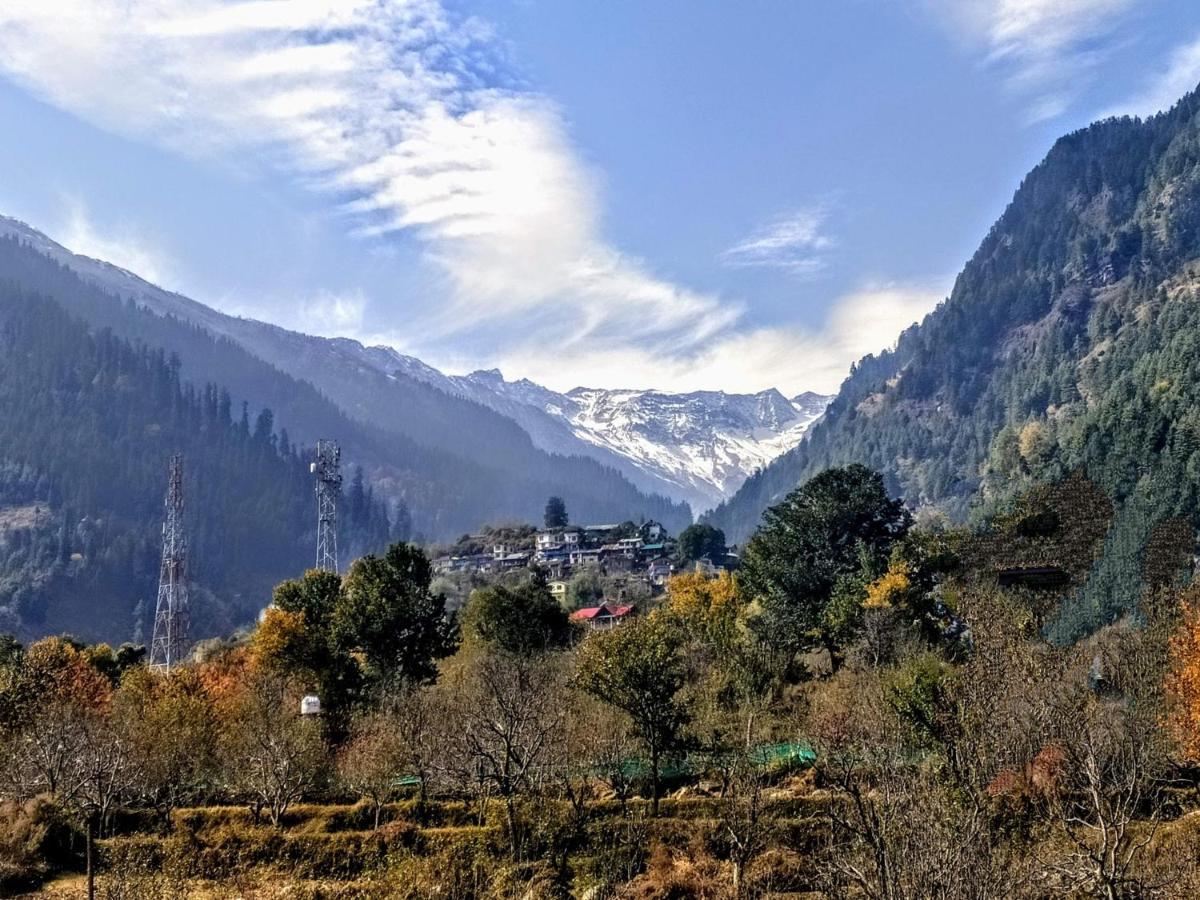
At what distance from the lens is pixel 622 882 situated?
35594 mm

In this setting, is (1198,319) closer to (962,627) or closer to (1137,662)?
(962,627)

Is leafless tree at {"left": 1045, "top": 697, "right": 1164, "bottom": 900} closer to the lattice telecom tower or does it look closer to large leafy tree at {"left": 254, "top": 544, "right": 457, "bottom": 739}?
large leafy tree at {"left": 254, "top": 544, "right": 457, "bottom": 739}

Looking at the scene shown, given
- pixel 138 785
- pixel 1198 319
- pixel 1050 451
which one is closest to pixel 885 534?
pixel 138 785

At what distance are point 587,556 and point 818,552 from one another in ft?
345

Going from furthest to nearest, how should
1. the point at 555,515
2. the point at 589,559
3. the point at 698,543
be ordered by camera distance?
the point at 555,515, the point at 589,559, the point at 698,543

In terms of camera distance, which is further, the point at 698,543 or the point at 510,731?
the point at 698,543

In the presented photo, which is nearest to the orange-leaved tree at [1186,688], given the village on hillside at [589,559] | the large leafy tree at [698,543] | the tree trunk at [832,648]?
the tree trunk at [832,648]

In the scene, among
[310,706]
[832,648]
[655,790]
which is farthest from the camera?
[832,648]

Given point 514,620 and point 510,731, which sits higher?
point 514,620

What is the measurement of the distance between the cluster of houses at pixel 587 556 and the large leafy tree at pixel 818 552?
66798mm

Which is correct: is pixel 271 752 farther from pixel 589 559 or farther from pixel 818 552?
pixel 589 559

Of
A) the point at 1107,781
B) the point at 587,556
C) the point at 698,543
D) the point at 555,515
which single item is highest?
the point at 555,515

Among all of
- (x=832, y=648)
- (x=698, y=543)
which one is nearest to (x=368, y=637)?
(x=832, y=648)

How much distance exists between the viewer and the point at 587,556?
559 ft
